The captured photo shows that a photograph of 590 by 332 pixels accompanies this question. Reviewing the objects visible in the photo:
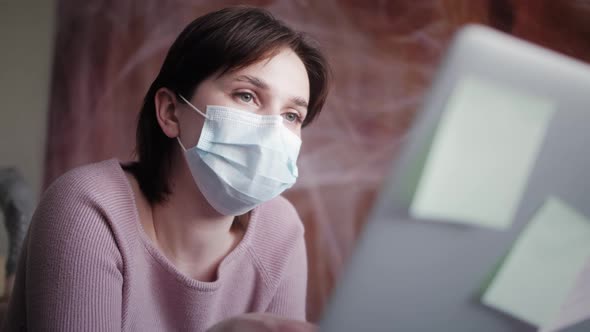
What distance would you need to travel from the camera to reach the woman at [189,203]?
0.73 metres

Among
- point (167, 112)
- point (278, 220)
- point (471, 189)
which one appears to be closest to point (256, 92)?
point (167, 112)

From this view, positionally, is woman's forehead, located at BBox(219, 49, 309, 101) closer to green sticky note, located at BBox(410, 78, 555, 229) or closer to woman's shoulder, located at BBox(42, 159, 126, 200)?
woman's shoulder, located at BBox(42, 159, 126, 200)

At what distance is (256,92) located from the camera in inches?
32.2

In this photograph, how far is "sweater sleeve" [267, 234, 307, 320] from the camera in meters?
0.94

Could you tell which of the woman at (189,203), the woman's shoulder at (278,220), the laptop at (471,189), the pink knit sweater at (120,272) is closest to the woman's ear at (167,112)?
the woman at (189,203)

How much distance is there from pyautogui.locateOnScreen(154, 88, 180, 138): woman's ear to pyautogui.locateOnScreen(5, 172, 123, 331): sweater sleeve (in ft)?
0.55

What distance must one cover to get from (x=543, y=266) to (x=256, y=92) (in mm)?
518

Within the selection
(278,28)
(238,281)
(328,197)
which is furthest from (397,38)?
(238,281)

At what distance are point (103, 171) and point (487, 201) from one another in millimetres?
632

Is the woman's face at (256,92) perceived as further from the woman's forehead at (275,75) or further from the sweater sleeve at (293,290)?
the sweater sleeve at (293,290)

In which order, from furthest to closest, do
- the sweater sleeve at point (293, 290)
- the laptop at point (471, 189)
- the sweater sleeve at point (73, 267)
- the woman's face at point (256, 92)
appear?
the sweater sleeve at point (293, 290) → the woman's face at point (256, 92) → the sweater sleeve at point (73, 267) → the laptop at point (471, 189)

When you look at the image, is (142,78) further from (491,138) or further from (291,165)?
(491,138)

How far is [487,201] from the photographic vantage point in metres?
0.39

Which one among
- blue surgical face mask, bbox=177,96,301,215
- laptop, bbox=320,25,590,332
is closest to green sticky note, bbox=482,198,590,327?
laptop, bbox=320,25,590,332
